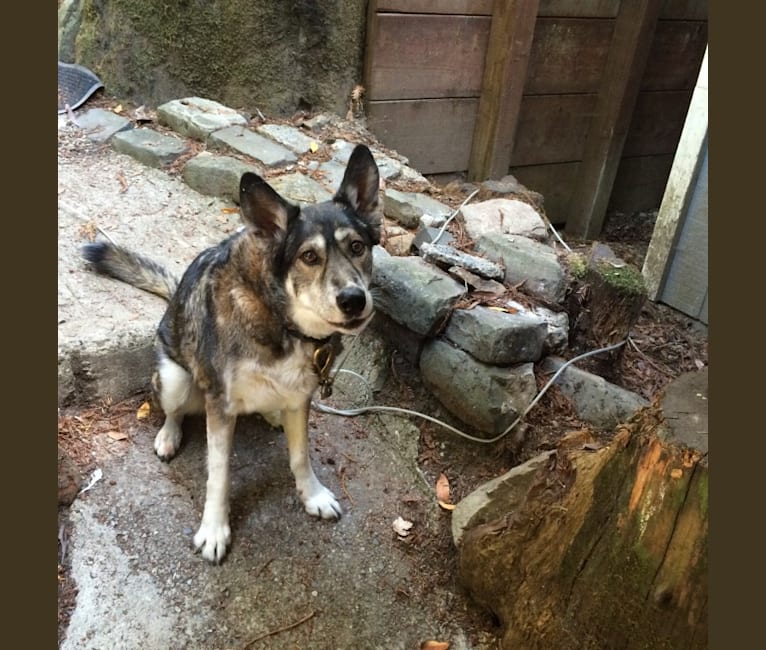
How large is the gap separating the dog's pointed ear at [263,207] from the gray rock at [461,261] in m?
1.28

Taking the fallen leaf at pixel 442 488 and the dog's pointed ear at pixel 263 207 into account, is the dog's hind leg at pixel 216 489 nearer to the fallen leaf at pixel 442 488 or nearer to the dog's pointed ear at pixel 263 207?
the dog's pointed ear at pixel 263 207

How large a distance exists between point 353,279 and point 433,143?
14.0ft

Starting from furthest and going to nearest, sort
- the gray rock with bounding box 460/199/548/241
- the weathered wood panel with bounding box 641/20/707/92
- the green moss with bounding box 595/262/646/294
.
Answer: the weathered wood panel with bounding box 641/20/707/92 → the gray rock with bounding box 460/199/548/241 → the green moss with bounding box 595/262/646/294

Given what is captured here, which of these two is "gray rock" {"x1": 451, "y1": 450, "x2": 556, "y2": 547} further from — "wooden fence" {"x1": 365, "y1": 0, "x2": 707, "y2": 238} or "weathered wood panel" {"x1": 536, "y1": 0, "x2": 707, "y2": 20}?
"weathered wood panel" {"x1": 536, "y1": 0, "x2": 707, "y2": 20}

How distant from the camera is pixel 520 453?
309cm

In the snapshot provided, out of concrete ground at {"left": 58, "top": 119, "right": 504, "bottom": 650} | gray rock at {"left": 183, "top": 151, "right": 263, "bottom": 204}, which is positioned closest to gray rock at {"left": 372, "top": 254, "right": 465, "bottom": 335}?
concrete ground at {"left": 58, "top": 119, "right": 504, "bottom": 650}

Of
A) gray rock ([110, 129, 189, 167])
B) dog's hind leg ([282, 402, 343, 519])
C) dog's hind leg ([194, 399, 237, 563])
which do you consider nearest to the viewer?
dog's hind leg ([194, 399, 237, 563])

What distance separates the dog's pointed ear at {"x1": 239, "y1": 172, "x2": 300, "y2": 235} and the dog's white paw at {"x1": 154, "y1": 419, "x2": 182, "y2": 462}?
3.98 feet

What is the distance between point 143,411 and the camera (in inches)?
128

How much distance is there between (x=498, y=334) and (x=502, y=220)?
1.35 meters

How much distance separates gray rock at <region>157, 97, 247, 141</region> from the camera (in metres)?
5.11

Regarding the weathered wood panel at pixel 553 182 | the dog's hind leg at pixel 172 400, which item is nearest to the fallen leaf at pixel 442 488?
the dog's hind leg at pixel 172 400

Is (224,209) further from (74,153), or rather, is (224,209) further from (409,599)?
(409,599)

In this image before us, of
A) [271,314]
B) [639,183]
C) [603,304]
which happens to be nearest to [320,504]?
[271,314]
